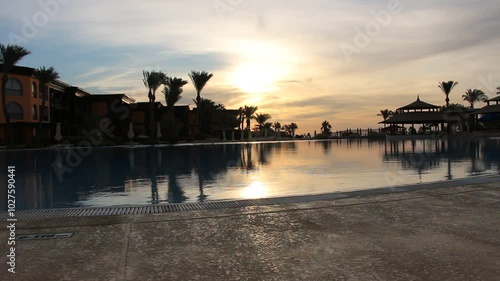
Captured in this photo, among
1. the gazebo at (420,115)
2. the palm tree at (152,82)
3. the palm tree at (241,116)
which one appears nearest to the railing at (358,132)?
the gazebo at (420,115)

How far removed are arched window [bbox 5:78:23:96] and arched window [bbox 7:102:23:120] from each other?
3.34 ft

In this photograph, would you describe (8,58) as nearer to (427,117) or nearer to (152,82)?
(152,82)

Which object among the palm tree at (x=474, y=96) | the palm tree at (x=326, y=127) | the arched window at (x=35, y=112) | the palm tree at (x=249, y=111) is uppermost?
the palm tree at (x=474, y=96)

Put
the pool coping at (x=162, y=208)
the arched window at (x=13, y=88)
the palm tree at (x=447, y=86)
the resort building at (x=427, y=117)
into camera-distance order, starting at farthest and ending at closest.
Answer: the palm tree at (x=447, y=86) < the resort building at (x=427, y=117) < the arched window at (x=13, y=88) < the pool coping at (x=162, y=208)

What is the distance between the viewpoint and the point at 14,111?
37312 millimetres

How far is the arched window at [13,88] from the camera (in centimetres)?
3662

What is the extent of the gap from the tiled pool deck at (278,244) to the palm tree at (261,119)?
224 ft

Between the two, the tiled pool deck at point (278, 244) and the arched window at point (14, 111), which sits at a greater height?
the arched window at point (14, 111)

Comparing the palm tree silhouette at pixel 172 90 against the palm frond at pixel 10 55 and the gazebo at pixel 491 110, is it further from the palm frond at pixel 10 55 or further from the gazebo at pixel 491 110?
the gazebo at pixel 491 110

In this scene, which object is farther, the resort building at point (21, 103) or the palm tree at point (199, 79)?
the palm tree at point (199, 79)

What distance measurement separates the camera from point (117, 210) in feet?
17.0

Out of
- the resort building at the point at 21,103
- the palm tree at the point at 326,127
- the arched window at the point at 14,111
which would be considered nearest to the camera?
the resort building at the point at 21,103

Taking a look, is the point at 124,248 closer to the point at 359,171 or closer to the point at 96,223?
the point at 96,223

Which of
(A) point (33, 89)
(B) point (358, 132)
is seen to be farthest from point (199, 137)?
(B) point (358, 132)
